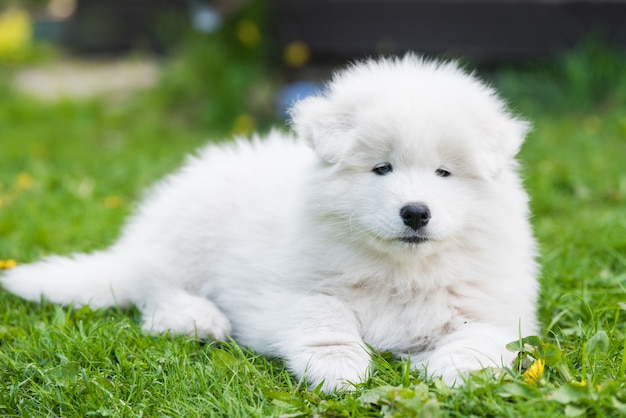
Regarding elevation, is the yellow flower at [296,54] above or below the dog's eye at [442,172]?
above

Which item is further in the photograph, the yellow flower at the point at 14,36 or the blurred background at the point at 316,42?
the yellow flower at the point at 14,36

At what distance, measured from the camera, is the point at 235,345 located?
3.15 m

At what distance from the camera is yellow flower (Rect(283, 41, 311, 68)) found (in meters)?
8.93

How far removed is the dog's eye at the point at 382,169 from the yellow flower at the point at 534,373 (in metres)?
0.89

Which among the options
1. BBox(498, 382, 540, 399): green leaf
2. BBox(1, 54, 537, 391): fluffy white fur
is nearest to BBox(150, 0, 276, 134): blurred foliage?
BBox(1, 54, 537, 391): fluffy white fur

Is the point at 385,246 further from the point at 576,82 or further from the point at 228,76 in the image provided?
the point at 228,76

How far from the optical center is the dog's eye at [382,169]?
301 cm

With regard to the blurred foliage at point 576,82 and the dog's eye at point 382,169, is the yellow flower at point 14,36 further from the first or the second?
Result: the dog's eye at point 382,169

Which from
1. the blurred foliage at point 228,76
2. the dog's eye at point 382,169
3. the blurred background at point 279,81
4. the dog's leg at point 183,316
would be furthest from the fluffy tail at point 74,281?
the blurred foliage at point 228,76

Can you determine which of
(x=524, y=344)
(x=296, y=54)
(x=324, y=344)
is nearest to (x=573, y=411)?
(x=524, y=344)

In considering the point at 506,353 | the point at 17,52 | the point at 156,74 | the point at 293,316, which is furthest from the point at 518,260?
the point at 17,52

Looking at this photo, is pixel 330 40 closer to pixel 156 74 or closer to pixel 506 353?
pixel 156 74

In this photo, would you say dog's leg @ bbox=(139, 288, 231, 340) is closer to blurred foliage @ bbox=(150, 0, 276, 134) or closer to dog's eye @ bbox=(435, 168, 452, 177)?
dog's eye @ bbox=(435, 168, 452, 177)

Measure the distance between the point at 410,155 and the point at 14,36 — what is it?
1104 cm
